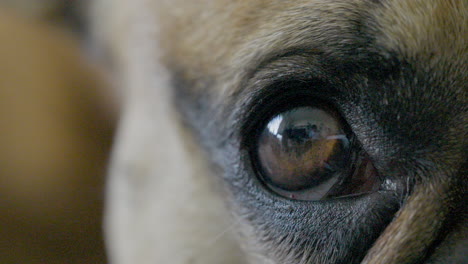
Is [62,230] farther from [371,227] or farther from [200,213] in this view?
[371,227]

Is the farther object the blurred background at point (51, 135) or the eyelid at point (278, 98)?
the blurred background at point (51, 135)

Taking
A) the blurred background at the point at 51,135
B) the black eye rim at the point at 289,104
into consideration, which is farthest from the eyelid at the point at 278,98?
the blurred background at the point at 51,135

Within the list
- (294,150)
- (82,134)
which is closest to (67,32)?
(82,134)

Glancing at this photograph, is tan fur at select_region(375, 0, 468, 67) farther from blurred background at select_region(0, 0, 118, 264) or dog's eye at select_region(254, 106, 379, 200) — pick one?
blurred background at select_region(0, 0, 118, 264)

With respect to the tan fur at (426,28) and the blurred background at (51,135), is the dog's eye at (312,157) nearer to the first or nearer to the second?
the tan fur at (426,28)

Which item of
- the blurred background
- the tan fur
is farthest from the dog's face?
the blurred background

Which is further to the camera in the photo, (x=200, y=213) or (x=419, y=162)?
(x=200, y=213)

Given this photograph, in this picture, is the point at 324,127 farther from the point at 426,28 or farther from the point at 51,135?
the point at 51,135
